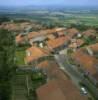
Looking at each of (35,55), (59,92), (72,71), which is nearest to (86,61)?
(72,71)

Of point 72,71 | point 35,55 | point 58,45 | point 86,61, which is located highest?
point 86,61

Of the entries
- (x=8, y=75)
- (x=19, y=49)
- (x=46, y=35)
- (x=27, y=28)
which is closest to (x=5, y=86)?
(x=8, y=75)

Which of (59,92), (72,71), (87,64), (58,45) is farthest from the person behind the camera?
(58,45)

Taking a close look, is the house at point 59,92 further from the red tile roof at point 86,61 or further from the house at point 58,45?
the house at point 58,45

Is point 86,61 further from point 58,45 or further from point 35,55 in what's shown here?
point 58,45

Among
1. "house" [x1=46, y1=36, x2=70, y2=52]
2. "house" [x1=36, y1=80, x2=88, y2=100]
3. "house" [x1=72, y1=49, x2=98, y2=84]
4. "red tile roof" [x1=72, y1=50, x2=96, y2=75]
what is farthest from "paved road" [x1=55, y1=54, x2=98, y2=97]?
"house" [x1=46, y1=36, x2=70, y2=52]

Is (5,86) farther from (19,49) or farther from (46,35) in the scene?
(46,35)

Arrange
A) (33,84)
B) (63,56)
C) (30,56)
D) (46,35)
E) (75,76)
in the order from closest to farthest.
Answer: (33,84) → (75,76) → (30,56) → (63,56) → (46,35)
